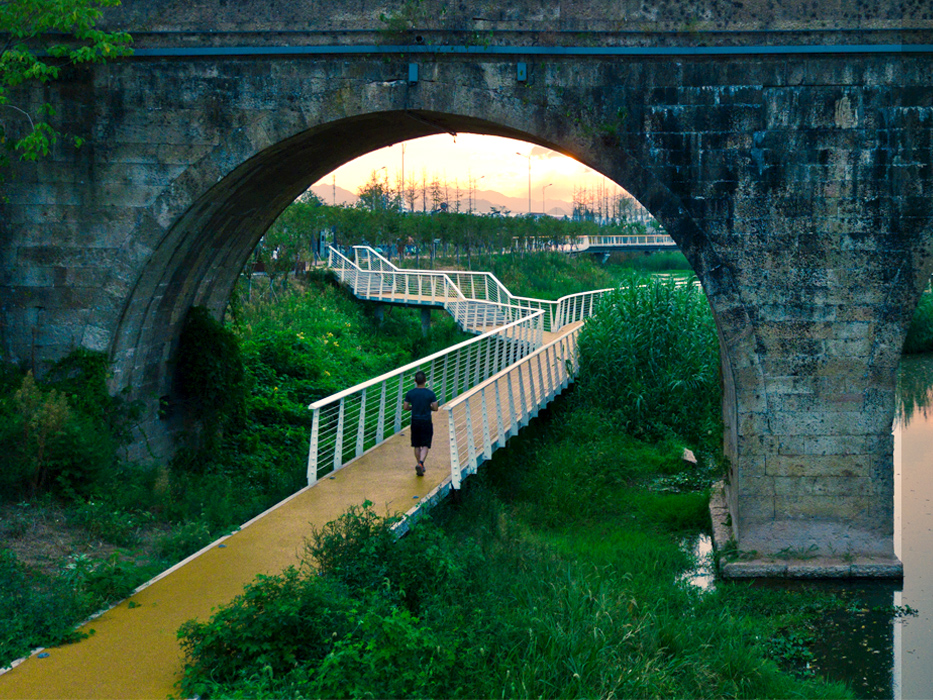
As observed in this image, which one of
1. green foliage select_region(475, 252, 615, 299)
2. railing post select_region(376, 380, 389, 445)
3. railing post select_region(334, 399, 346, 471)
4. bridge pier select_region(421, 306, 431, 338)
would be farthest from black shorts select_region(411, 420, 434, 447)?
green foliage select_region(475, 252, 615, 299)

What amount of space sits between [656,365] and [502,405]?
10.2ft

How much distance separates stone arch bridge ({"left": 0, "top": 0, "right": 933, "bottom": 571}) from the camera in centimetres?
831

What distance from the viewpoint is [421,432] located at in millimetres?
8734

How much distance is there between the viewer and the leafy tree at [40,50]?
26.8ft

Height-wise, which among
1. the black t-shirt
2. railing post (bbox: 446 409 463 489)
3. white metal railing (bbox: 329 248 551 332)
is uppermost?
white metal railing (bbox: 329 248 551 332)

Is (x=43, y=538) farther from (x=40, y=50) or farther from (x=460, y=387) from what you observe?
(x=460, y=387)

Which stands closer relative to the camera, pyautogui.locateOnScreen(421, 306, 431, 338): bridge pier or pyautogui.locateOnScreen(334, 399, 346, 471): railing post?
pyautogui.locateOnScreen(334, 399, 346, 471): railing post

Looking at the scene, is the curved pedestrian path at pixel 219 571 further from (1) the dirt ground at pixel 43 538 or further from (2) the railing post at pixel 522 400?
(1) the dirt ground at pixel 43 538

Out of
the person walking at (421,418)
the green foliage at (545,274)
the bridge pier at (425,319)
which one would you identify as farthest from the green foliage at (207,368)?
the green foliage at (545,274)

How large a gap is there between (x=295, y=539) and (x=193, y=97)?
4.63 m

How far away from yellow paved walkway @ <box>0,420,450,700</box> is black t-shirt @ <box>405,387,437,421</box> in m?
0.62

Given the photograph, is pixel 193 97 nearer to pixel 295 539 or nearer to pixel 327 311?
pixel 295 539

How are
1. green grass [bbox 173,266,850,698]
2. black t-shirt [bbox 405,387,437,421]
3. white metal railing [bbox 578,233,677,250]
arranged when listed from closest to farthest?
green grass [bbox 173,266,850,698], black t-shirt [bbox 405,387,437,421], white metal railing [bbox 578,233,677,250]

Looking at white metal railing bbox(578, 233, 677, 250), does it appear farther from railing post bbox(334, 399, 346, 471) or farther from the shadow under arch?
railing post bbox(334, 399, 346, 471)
